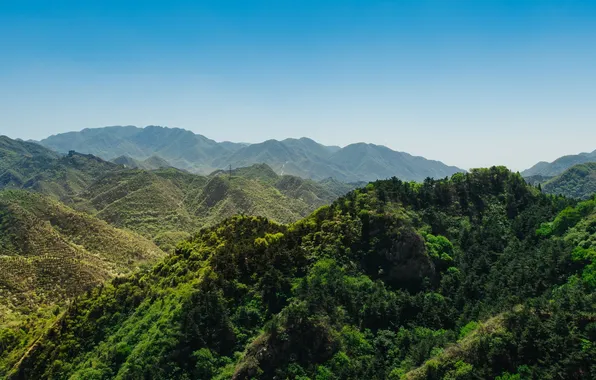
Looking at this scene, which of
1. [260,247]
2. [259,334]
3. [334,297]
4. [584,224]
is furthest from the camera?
[584,224]

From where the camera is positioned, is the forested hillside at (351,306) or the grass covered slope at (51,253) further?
the grass covered slope at (51,253)

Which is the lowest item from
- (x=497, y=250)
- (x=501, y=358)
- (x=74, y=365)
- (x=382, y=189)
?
(x=74, y=365)

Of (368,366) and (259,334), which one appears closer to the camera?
(368,366)

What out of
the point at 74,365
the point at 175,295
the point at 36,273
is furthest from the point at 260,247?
the point at 36,273

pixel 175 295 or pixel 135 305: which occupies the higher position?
pixel 175 295

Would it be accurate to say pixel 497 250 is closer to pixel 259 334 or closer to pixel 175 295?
pixel 259 334
